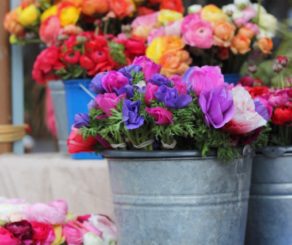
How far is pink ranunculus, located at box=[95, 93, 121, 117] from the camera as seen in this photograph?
5.01ft

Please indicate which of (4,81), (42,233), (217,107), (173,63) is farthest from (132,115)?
(4,81)

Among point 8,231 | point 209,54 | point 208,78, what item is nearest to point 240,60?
point 209,54

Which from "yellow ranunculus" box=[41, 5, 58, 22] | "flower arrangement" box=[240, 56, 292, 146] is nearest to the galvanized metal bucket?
"flower arrangement" box=[240, 56, 292, 146]

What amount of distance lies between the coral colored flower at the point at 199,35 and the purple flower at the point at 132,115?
65 centimetres

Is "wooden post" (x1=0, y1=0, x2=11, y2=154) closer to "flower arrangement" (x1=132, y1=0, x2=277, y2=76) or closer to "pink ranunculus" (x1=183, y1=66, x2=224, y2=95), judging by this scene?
"flower arrangement" (x1=132, y1=0, x2=277, y2=76)

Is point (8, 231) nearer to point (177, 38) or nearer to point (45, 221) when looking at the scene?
point (45, 221)

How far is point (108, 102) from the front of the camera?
1.54 meters

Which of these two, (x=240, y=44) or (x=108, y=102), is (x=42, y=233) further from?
(x=240, y=44)

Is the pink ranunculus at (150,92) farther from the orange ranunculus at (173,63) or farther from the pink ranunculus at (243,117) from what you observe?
the orange ranunculus at (173,63)

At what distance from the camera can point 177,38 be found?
7.04ft

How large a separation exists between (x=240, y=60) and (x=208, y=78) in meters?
0.76

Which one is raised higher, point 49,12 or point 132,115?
point 49,12

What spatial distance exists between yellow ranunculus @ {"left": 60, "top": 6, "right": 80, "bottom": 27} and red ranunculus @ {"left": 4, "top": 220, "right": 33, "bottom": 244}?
0.84 m

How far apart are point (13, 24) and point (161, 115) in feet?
4.11
